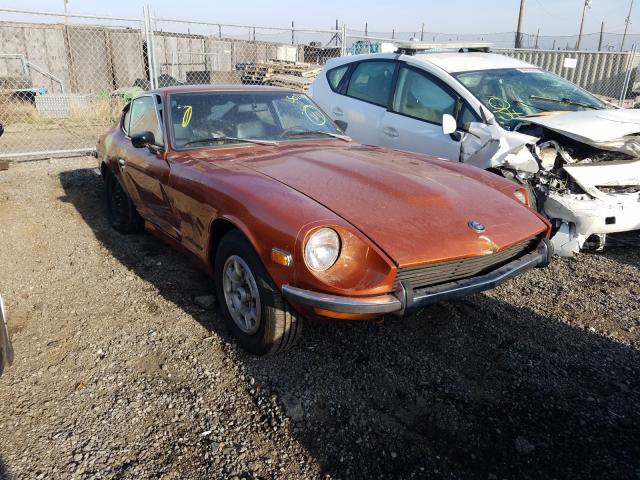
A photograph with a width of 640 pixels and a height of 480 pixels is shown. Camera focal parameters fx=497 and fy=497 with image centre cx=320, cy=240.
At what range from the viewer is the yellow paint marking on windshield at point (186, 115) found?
12.5 feet

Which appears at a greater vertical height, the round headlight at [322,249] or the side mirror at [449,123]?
the side mirror at [449,123]

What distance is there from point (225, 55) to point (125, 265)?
1748 centimetres

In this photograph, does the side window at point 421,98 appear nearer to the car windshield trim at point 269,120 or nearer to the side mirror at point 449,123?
the side mirror at point 449,123

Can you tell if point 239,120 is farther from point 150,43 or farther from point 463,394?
point 150,43

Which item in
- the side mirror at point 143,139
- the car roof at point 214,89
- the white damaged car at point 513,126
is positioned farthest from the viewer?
the white damaged car at point 513,126

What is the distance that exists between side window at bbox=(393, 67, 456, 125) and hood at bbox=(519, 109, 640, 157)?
2.63ft

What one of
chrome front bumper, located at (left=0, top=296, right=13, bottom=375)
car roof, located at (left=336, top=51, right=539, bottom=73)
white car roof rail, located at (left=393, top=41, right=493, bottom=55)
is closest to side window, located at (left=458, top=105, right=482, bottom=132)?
car roof, located at (left=336, top=51, right=539, bottom=73)

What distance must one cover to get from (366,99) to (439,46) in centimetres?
118

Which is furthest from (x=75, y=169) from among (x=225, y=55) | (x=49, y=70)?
(x=225, y=55)

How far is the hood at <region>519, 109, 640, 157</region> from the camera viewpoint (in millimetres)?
4332

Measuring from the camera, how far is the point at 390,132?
5398 mm

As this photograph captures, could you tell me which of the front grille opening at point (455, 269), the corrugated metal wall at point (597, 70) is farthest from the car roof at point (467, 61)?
the corrugated metal wall at point (597, 70)

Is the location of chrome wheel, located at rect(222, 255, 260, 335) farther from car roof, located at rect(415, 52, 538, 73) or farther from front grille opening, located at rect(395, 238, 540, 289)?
car roof, located at rect(415, 52, 538, 73)

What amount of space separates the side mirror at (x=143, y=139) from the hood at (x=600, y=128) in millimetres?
3310
